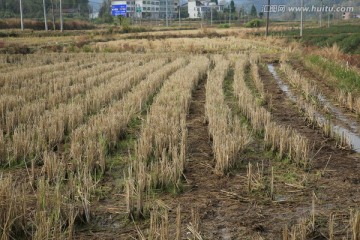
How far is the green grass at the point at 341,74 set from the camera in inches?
458

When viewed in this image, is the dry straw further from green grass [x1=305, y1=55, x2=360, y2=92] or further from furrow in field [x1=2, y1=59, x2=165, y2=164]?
green grass [x1=305, y1=55, x2=360, y2=92]

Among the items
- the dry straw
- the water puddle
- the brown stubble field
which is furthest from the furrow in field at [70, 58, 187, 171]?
the water puddle

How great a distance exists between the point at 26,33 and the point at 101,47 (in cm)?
1724

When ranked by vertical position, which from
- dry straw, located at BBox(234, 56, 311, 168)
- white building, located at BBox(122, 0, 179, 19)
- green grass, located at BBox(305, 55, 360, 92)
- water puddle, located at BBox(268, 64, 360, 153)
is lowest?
Result: water puddle, located at BBox(268, 64, 360, 153)

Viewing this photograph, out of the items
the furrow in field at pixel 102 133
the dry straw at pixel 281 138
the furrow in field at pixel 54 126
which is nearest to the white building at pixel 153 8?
the furrow in field at pixel 54 126

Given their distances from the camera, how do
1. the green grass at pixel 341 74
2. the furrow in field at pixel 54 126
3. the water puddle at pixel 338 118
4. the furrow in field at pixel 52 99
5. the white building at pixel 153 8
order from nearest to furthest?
the furrow in field at pixel 54 126
the water puddle at pixel 338 118
the furrow in field at pixel 52 99
the green grass at pixel 341 74
the white building at pixel 153 8

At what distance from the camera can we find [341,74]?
43.4ft

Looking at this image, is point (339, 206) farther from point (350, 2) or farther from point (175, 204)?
point (350, 2)

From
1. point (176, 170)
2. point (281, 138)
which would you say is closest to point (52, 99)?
point (176, 170)

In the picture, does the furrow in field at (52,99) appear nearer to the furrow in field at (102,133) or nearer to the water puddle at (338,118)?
the furrow in field at (102,133)

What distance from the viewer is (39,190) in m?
4.21

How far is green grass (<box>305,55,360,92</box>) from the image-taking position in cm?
1163

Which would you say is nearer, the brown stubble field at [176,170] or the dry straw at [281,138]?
the brown stubble field at [176,170]

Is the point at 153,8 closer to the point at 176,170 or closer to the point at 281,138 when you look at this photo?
the point at 281,138
